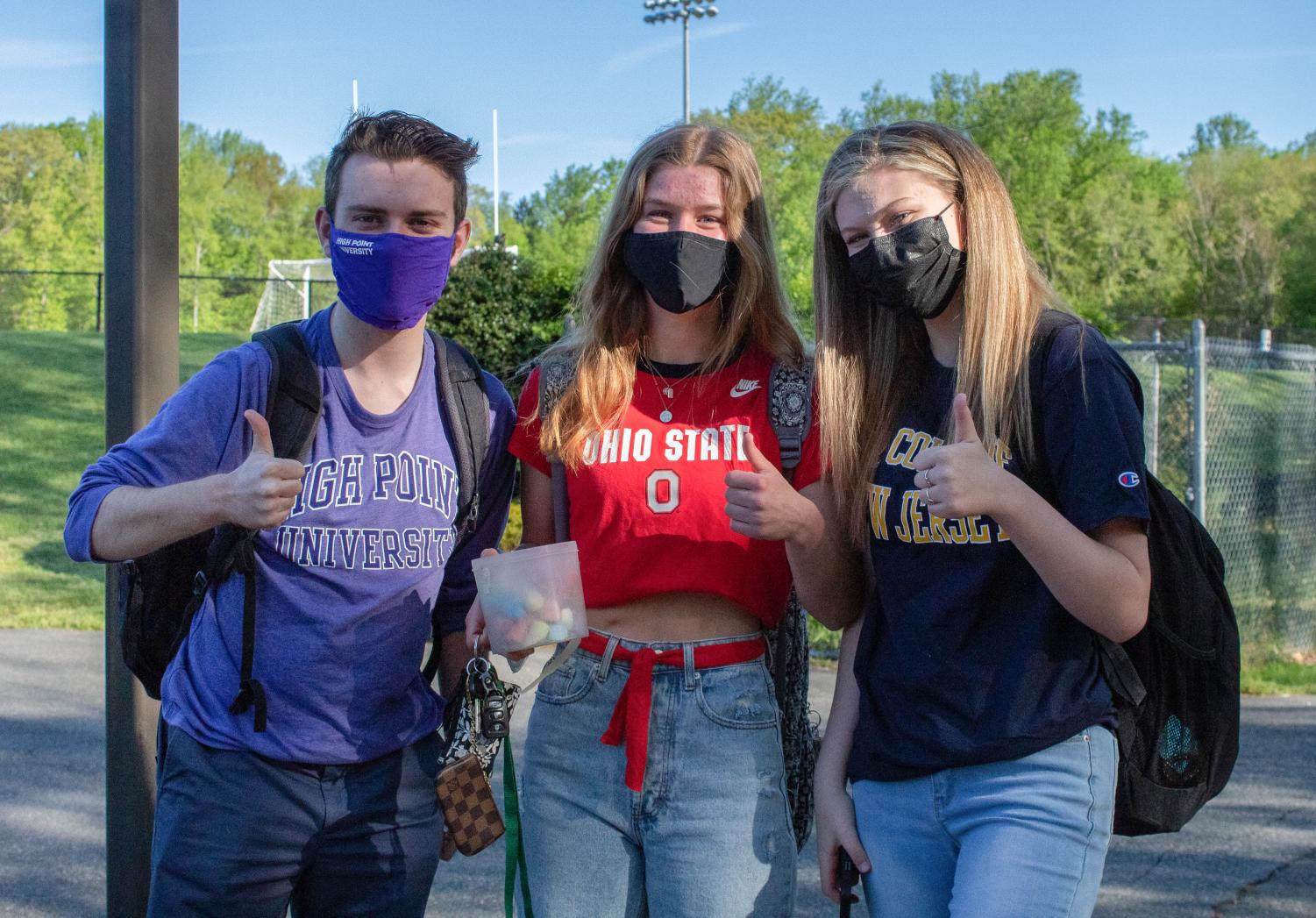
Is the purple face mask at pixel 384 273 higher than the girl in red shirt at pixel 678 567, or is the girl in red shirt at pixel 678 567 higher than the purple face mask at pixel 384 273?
the purple face mask at pixel 384 273

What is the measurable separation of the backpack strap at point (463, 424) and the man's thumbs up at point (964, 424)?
1.04 meters

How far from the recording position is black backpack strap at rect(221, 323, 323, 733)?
2320 millimetres

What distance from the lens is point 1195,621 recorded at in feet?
7.22

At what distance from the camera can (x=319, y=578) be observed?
2375mm

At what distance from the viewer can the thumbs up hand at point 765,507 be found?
222cm

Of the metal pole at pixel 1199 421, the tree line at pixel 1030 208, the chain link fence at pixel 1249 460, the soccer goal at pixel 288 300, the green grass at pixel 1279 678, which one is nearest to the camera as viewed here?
the metal pole at pixel 1199 421

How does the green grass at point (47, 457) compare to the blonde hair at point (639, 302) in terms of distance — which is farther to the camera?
the green grass at point (47, 457)

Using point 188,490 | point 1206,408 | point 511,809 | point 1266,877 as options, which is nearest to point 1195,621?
point 511,809

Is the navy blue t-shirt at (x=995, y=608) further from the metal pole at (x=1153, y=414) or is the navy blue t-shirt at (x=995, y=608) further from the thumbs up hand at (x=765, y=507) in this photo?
the metal pole at (x=1153, y=414)

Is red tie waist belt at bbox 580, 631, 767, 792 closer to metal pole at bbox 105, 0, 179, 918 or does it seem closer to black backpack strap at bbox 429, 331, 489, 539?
black backpack strap at bbox 429, 331, 489, 539

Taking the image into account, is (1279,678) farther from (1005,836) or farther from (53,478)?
(53,478)

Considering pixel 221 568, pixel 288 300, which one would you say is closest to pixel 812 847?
pixel 221 568

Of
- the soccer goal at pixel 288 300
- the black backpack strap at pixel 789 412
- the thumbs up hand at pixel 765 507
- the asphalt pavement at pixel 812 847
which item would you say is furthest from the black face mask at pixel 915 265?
the soccer goal at pixel 288 300

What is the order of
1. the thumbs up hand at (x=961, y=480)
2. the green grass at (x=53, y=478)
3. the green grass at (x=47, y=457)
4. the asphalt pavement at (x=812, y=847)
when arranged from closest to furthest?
the thumbs up hand at (x=961, y=480) < the asphalt pavement at (x=812, y=847) < the green grass at (x=53, y=478) < the green grass at (x=47, y=457)
